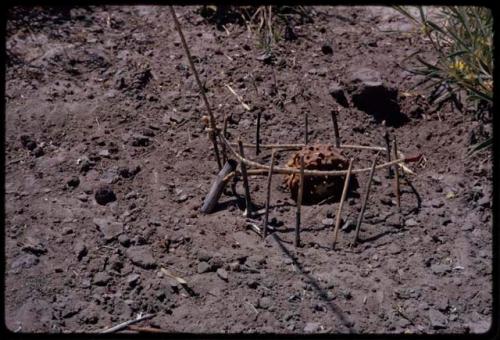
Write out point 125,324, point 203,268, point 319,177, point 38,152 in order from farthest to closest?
point 38,152 < point 319,177 < point 203,268 < point 125,324

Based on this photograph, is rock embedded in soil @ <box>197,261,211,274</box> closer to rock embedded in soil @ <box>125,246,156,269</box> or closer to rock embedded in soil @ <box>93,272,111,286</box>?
rock embedded in soil @ <box>125,246,156,269</box>

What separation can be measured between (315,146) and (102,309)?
1235 millimetres

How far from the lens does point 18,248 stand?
2.99m

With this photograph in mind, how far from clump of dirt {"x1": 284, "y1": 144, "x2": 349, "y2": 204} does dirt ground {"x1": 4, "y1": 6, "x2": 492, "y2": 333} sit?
0.32 ft

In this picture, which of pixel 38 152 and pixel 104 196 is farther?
pixel 38 152

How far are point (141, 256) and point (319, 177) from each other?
0.89 m

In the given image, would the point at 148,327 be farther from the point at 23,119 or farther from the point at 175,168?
the point at 23,119

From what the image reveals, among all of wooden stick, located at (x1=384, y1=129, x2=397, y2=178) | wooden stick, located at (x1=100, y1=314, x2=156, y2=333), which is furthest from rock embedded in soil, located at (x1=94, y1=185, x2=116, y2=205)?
wooden stick, located at (x1=384, y1=129, x2=397, y2=178)

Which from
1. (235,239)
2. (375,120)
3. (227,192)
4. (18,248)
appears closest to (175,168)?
(227,192)

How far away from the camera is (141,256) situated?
298cm

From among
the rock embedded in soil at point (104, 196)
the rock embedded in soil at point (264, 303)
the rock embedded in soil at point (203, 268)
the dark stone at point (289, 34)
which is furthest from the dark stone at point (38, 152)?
the dark stone at point (289, 34)

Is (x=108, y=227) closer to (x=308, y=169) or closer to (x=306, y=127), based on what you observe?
(x=308, y=169)

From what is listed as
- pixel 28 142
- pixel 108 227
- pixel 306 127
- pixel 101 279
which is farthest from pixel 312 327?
pixel 28 142

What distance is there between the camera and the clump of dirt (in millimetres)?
3289
